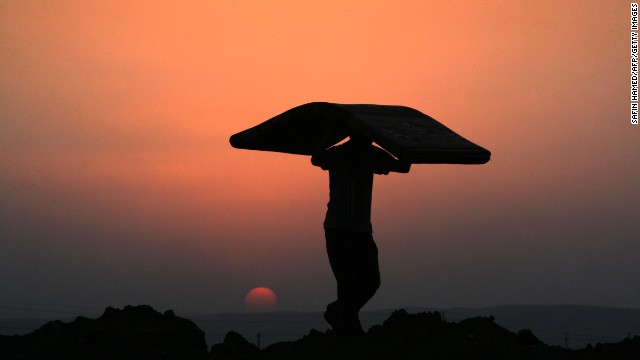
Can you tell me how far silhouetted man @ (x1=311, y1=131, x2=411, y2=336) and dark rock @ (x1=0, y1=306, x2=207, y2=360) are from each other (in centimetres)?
199

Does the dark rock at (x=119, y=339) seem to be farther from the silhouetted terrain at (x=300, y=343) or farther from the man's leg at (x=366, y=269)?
the man's leg at (x=366, y=269)

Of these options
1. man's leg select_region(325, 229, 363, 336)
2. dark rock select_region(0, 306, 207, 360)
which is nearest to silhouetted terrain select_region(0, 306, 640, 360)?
dark rock select_region(0, 306, 207, 360)

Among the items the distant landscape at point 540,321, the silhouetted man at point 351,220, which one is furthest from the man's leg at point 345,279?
the distant landscape at point 540,321

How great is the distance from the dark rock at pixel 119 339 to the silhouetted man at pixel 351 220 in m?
1.99

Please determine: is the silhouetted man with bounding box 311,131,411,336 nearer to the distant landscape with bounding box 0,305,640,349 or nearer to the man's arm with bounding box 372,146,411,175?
the man's arm with bounding box 372,146,411,175

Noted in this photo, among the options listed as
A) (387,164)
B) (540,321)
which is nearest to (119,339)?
(387,164)

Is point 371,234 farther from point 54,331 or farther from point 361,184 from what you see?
point 54,331

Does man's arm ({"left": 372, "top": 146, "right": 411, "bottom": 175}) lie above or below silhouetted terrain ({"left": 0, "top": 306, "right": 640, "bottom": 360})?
above

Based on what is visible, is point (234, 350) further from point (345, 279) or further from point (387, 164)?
point (387, 164)

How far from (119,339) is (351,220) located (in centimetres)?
353

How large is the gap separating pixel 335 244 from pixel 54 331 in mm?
4449

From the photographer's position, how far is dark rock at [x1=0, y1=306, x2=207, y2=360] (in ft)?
40.9

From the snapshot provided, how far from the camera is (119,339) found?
12.7 meters

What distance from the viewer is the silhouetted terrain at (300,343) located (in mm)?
10195
